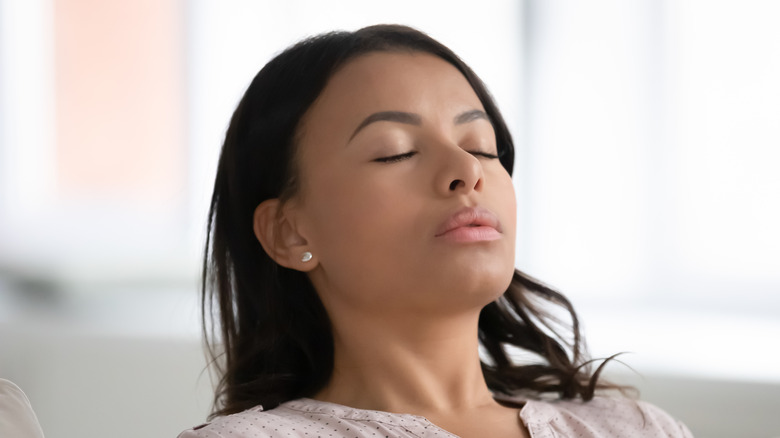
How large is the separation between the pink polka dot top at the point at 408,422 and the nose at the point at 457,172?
0.31 meters

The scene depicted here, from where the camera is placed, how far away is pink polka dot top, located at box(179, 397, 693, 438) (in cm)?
120

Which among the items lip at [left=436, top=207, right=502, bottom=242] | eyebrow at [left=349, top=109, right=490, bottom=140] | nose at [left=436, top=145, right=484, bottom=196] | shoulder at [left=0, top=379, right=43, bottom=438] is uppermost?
eyebrow at [left=349, top=109, right=490, bottom=140]

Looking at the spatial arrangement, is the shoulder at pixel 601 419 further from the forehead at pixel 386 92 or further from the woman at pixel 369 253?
the forehead at pixel 386 92

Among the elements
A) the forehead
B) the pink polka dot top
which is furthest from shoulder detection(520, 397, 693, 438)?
the forehead

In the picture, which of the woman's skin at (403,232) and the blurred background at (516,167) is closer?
the woman's skin at (403,232)

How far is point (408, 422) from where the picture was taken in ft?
4.05

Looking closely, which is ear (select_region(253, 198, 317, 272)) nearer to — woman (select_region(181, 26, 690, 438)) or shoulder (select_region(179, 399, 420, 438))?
woman (select_region(181, 26, 690, 438))

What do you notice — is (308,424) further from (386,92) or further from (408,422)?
(386,92)

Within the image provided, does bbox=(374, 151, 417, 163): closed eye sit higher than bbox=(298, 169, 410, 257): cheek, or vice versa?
bbox=(374, 151, 417, 163): closed eye

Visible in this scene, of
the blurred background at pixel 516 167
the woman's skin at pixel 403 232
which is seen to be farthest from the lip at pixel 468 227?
the blurred background at pixel 516 167

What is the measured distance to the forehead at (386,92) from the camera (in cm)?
128

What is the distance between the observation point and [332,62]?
1350 mm

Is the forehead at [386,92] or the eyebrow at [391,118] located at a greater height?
the forehead at [386,92]

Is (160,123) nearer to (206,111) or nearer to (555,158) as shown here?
(206,111)
